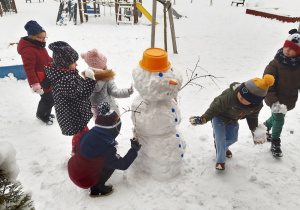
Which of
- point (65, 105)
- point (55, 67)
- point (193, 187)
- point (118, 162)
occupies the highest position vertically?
point (55, 67)

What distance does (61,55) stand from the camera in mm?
2432

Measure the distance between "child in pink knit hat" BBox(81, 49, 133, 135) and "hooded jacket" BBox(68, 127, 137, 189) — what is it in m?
0.71

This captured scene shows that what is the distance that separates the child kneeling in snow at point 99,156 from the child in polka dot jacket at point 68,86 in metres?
0.41

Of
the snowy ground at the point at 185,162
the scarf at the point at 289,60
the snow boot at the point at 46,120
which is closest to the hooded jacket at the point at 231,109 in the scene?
the snowy ground at the point at 185,162

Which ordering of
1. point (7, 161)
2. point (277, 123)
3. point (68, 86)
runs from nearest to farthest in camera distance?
point (7, 161), point (68, 86), point (277, 123)

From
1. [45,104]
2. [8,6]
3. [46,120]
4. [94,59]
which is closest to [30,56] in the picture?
[45,104]

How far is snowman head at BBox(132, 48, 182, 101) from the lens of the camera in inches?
84.1

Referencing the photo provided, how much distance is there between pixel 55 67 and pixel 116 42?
594 centimetres

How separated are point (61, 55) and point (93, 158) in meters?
1.17

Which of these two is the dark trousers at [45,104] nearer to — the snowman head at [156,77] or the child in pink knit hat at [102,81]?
the child in pink knit hat at [102,81]

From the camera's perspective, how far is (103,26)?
10.4 meters

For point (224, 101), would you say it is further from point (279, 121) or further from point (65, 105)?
point (65, 105)

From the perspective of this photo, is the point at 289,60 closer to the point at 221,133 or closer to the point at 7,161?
the point at 221,133

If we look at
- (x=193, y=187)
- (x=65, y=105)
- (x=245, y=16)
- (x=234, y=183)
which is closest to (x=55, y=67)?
(x=65, y=105)
